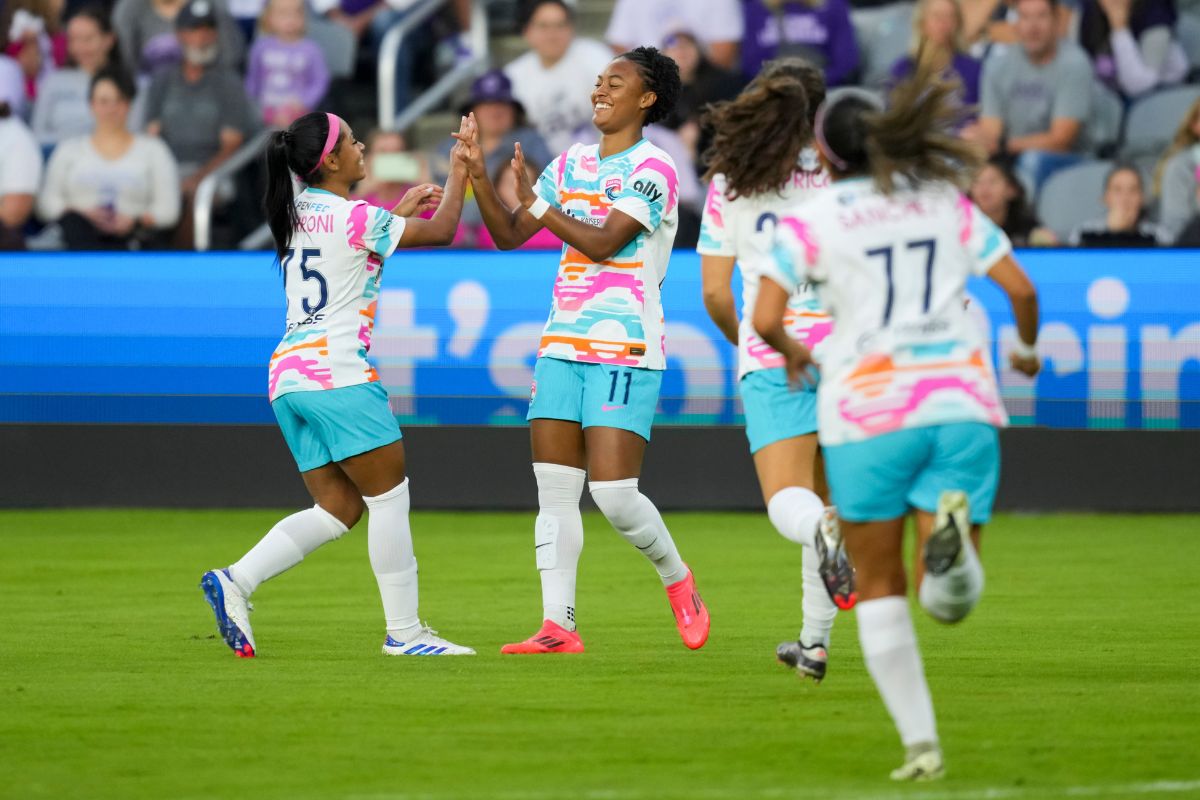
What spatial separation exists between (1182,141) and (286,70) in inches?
296

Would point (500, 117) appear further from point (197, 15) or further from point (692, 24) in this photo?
point (197, 15)

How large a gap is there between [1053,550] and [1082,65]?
5.36 metres

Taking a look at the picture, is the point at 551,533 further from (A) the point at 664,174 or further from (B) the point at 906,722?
(B) the point at 906,722

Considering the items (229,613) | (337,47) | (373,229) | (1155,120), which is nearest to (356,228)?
(373,229)

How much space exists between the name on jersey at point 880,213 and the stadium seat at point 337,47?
13215mm

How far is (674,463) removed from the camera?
14023 mm

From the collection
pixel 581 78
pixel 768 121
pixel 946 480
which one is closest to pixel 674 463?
pixel 581 78

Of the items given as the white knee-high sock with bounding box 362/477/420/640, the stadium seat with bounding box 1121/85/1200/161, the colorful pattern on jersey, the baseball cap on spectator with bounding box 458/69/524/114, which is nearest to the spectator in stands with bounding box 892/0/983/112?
the stadium seat with bounding box 1121/85/1200/161

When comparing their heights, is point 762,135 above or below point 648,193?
above

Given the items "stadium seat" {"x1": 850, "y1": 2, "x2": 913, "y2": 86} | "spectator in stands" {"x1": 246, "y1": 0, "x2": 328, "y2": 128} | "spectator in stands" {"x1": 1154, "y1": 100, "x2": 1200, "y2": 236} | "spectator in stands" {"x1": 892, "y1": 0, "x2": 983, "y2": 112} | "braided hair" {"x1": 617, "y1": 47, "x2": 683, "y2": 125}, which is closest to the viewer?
"braided hair" {"x1": 617, "y1": 47, "x2": 683, "y2": 125}

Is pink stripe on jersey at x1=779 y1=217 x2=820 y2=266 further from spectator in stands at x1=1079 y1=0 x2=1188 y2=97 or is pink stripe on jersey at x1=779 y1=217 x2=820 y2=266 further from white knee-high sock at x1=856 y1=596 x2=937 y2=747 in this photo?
spectator in stands at x1=1079 y1=0 x2=1188 y2=97

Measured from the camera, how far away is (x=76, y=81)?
17875 mm

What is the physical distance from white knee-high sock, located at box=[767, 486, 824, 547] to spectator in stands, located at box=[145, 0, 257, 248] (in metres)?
11.1

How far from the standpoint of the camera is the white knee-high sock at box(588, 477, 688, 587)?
7699 millimetres
